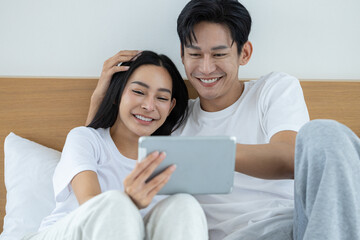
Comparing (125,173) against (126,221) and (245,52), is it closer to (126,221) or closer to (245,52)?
(126,221)

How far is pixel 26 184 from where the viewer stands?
4.89 ft

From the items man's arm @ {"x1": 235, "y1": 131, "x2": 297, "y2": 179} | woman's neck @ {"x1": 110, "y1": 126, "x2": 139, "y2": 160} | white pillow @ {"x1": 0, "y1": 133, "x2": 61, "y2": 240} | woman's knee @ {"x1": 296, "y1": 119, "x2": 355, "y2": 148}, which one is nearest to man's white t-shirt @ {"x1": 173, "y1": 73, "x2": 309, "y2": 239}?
man's arm @ {"x1": 235, "y1": 131, "x2": 297, "y2": 179}

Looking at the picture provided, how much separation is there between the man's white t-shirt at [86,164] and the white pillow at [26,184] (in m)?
0.15

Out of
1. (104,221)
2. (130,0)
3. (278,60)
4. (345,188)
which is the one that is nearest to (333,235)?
(345,188)

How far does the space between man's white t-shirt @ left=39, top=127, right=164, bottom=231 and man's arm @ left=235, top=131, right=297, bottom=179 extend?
384 millimetres

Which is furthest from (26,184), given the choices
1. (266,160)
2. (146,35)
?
(266,160)

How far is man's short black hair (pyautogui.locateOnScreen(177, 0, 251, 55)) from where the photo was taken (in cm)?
140

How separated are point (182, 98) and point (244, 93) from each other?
238mm

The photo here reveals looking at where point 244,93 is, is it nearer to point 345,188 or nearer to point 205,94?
point 205,94

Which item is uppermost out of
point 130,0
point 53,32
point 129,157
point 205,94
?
point 130,0

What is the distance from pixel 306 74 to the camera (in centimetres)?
184

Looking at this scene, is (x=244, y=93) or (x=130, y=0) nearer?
(x=244, y=93)

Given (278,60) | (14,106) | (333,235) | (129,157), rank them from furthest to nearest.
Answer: (278,60) → (14,106) → (129,157) → (333,235)

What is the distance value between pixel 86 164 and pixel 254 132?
59 cm
